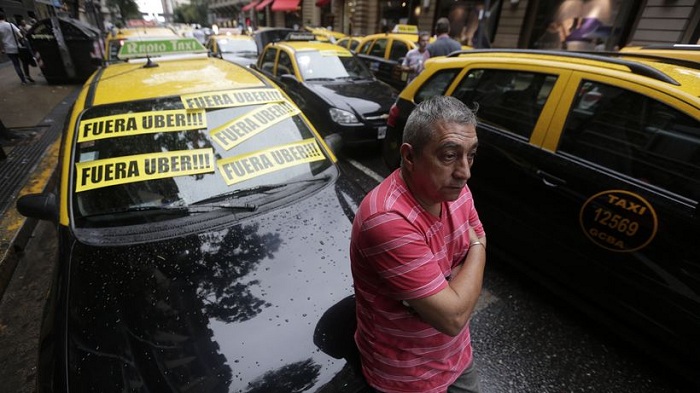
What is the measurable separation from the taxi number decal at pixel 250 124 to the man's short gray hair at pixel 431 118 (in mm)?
1502

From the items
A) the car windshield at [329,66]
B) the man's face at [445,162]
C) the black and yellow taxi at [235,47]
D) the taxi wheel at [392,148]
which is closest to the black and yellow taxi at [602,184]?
the taxi wheel at [392,148]

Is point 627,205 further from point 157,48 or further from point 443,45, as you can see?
point 157,48

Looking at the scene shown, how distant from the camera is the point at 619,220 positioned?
81.9 inches

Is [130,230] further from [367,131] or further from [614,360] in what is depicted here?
[367,131]

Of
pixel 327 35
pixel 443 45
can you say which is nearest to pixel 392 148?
pixel 443 45

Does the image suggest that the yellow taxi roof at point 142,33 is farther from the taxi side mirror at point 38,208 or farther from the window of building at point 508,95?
the window of building at point 508,95

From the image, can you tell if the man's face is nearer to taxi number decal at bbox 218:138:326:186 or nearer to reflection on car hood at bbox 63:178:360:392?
reflection on car hood at bbox 63:178:360:392

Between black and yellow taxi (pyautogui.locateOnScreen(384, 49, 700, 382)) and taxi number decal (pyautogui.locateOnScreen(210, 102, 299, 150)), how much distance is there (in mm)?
1684

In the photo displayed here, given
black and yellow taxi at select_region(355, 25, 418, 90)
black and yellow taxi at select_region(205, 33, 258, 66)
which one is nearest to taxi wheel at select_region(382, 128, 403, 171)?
black and yellow taxi at select_region(355, 25, 418, 90)

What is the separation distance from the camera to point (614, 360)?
7.44 ft

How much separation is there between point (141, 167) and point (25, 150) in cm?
472

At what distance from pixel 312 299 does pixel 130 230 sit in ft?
3.38

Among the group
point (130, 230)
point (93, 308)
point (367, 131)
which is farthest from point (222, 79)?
point (367, 131)

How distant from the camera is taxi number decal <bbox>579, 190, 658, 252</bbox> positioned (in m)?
1.97
